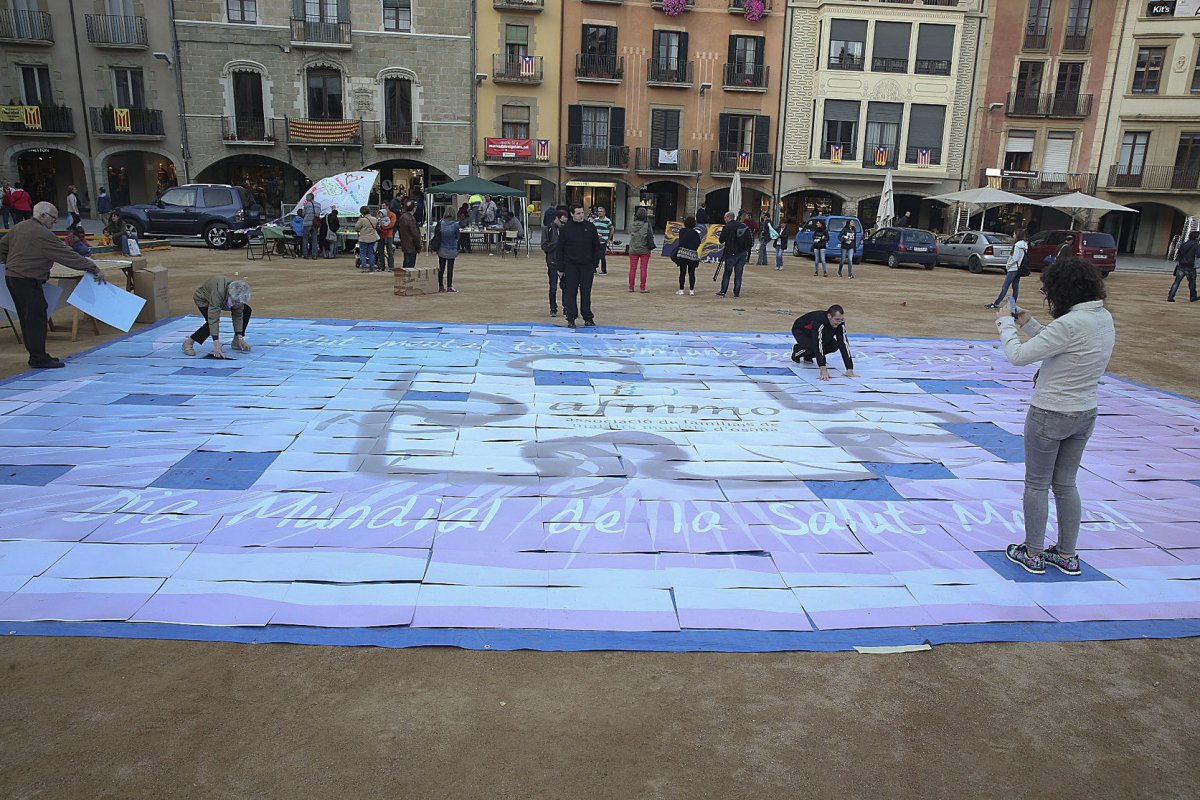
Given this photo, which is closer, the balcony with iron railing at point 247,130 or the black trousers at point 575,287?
the black trousers at point 575,287

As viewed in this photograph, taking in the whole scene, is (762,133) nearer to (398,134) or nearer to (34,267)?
(398,134)

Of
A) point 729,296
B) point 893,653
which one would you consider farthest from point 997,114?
point 893,653

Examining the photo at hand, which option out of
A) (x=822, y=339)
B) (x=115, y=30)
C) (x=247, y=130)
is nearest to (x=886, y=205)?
(x=822, y=339)

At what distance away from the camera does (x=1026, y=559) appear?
4.35 meters

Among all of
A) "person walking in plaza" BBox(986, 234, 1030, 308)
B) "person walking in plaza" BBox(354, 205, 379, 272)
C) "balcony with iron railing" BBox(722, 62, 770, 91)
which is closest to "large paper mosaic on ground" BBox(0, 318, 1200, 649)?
"person walking in plaza" BBox(986, 234, 1030, 308)

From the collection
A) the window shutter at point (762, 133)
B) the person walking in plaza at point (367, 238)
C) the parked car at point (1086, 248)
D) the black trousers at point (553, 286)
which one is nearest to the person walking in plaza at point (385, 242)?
the person walking in plaza at point (367, 238)

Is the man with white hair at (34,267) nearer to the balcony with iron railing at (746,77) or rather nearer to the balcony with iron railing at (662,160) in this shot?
the balcony with iron railing at (662,160)

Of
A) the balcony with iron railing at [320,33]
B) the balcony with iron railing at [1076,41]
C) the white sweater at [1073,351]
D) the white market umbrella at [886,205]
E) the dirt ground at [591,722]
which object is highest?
the balcony with iron railing at [1076,41]

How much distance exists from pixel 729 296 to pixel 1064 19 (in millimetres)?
26277

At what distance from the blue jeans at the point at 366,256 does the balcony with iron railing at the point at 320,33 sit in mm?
14366

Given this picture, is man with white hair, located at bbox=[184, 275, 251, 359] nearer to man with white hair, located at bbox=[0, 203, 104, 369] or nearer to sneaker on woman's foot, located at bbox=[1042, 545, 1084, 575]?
man with white hair, located at bbox=[0, 203, 104, 369]

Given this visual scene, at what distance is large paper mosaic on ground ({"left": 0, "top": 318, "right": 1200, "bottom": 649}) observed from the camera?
12.6 ft

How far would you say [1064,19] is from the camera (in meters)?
31.8

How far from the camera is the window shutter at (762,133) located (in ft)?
103
